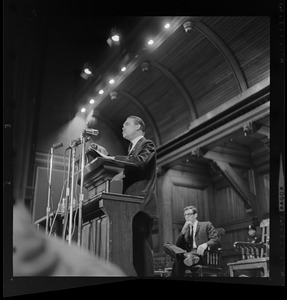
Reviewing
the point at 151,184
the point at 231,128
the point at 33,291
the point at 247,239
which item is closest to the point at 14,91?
the point at 151,184

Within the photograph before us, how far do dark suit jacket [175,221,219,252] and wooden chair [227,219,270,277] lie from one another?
0.80 ft

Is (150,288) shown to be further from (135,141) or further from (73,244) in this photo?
(135,141)

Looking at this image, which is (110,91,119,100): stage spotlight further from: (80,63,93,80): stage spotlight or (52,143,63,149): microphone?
(52,143,63,149): microphone

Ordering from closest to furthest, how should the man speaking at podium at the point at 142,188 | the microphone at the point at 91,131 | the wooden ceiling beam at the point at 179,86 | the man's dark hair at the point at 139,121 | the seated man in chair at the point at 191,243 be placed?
1. the man speaking at podium at the point at 142,188
2. the microphone at the point at 91,131
3. the man's dark hair at the point at 139,121
4. the seated man in chair at the point at 191,243
5. the wooden ceiling beam at the point at 179,86

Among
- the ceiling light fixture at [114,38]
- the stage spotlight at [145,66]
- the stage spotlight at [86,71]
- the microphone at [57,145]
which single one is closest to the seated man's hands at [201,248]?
the microphone at [57,145]

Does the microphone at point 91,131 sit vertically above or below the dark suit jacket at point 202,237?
above

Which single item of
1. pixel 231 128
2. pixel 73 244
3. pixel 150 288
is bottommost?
pixel 150 288

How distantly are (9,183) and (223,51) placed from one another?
195 centimetres

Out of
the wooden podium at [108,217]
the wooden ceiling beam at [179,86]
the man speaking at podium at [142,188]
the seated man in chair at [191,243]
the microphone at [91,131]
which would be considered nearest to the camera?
the wooden podium at [108,217]

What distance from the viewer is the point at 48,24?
2789 mm

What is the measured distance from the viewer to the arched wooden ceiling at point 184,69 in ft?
10.1

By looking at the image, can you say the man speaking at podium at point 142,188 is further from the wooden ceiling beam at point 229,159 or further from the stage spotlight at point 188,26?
the wooden ceiling beam at point 229,159

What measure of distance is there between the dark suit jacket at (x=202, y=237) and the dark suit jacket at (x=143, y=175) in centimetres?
62

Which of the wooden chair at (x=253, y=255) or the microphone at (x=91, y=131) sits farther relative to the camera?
the wooden chair at (x=253, y=255)
